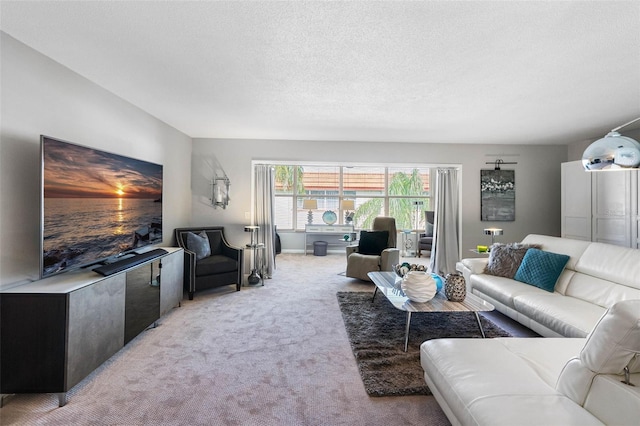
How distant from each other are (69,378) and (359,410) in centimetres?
185

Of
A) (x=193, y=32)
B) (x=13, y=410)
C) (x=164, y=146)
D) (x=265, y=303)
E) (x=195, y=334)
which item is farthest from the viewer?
(x=164, y=146)

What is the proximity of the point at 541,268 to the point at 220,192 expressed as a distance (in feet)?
14.9

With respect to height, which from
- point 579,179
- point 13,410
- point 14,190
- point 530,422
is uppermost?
point 579,179

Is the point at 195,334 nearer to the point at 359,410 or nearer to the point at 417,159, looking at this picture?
the point at 359,410

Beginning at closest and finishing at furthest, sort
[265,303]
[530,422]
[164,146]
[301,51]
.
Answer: [530,422] < [301,51] < [265,303] < [164,146]

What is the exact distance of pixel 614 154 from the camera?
6.02 feet

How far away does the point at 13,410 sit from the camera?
183 centimetres

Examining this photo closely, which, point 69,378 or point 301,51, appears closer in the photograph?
point 69,378

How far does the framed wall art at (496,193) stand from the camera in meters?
5.41

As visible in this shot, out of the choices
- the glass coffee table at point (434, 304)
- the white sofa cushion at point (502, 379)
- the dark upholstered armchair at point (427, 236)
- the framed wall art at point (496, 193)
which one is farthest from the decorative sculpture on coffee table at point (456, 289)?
the dark upholstered armchair at point (427, 236)

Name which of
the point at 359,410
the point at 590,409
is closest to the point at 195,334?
the point at 359,410

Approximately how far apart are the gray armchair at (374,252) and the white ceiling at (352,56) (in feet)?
6.64

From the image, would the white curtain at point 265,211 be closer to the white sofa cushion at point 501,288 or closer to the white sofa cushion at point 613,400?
the white sofa cushion at point 501,288

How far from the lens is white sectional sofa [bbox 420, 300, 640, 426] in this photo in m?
1.15
